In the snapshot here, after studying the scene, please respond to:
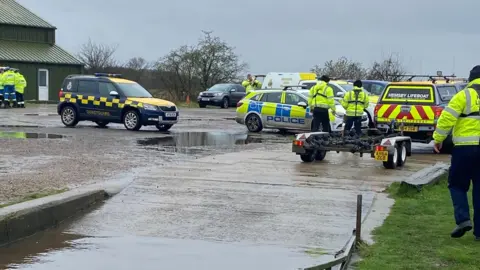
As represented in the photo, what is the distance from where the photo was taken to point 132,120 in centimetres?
2175

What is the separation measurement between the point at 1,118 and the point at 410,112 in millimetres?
14849

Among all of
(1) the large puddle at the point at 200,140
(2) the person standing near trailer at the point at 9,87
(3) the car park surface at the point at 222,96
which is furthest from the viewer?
(3) the car park surface at the point at 222,96

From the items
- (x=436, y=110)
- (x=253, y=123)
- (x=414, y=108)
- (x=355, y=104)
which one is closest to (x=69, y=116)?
(x=253, y=123)

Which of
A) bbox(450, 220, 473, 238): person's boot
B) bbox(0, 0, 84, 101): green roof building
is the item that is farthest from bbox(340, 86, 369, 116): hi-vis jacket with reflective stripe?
bbox(0, 0, 84, 101): green roof building

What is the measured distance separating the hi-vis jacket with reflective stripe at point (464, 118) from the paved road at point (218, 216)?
1.61 metres

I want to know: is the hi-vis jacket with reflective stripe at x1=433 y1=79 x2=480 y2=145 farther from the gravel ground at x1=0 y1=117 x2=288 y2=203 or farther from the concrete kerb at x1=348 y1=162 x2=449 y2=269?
the gravel ground at x1=0 y1=117 x2=288 y2=203

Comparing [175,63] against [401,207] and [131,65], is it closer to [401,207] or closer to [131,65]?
[131,65]

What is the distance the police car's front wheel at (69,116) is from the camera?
22625 mm

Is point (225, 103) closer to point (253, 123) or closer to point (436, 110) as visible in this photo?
point (253, 123)

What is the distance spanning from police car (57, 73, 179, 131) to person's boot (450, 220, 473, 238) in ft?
49.3

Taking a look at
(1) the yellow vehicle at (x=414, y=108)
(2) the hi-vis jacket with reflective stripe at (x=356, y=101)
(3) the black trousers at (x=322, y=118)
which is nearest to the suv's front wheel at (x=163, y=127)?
(3) the black trousers at (x=322, y=118)

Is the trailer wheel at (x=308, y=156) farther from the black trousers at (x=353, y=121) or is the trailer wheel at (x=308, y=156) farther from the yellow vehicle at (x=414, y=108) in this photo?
the yellow vehicle at (x=414, y=108)

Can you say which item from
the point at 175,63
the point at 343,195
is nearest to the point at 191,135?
the point at 343,195

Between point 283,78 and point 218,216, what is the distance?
2674 centimetres
